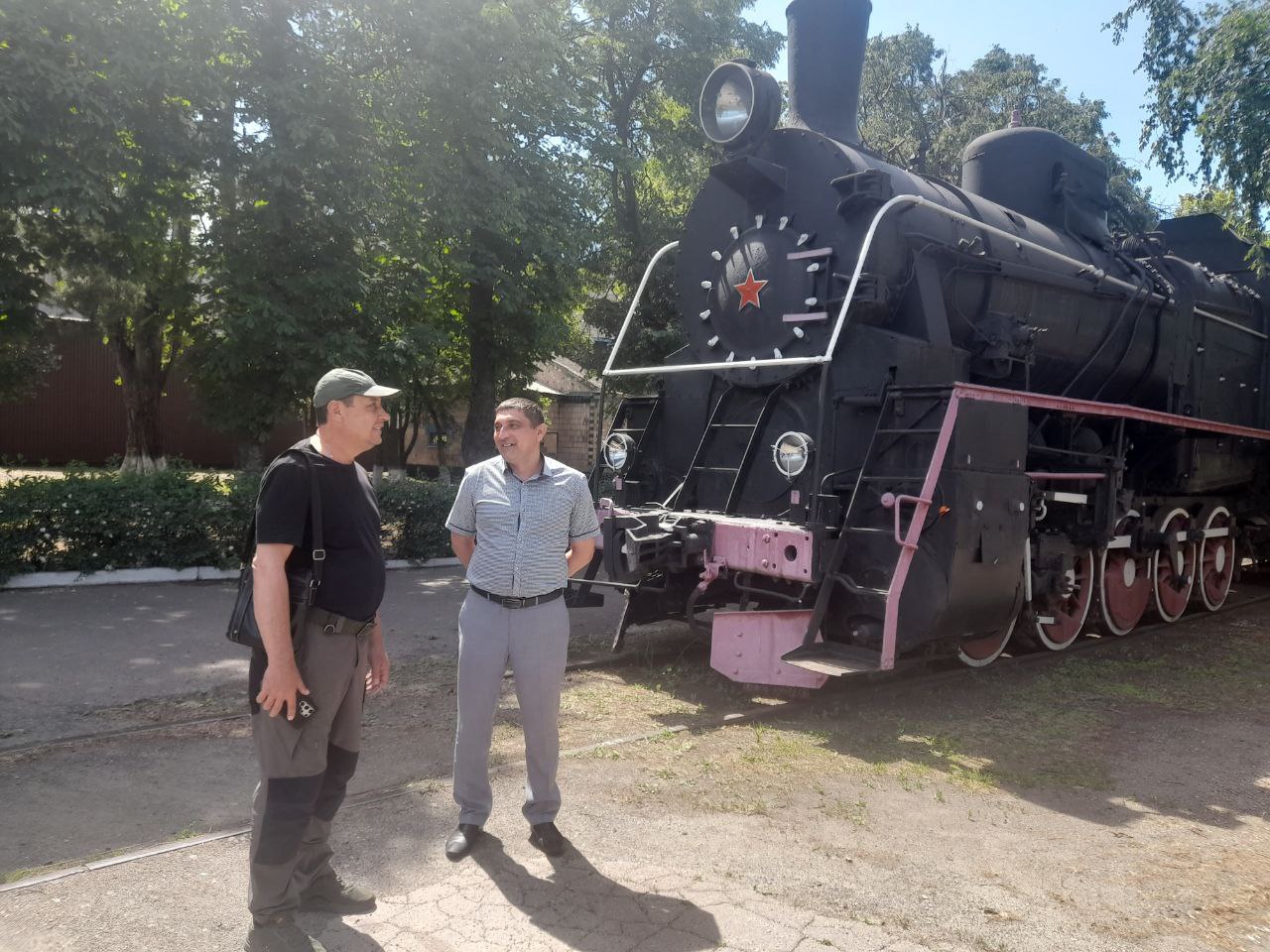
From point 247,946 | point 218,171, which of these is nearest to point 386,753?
point 247,946

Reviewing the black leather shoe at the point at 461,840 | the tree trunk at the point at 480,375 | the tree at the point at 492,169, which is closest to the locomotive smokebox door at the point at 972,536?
the black leather shoe at the point at 461,840

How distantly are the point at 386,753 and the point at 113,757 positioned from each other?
136 centimetres

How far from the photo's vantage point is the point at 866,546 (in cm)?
581

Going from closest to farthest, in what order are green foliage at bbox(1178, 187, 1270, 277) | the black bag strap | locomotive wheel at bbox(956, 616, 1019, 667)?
the black bag strap → locomotive wheel at bbox(956, 616, 1019, 667) → green foliage at bbox(1178, 187, 1270, 277)

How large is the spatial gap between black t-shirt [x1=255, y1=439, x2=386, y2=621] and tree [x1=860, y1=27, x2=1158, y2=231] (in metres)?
29.8

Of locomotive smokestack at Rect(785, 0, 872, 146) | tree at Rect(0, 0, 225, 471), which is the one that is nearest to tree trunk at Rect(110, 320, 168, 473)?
tree at Rect(0, 0, 225, 471)

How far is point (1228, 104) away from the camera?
30.6 feet

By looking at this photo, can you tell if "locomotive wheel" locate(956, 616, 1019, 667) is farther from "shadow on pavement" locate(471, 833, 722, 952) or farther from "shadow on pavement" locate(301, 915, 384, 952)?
"shadow on pavement" locate(301, 915, 384, 952)

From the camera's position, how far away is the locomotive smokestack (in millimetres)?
7051

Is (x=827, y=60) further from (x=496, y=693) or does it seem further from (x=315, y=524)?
(x=315, y=524)

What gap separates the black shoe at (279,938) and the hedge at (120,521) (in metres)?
7.61

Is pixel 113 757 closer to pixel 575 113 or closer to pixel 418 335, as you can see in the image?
pixel 418 335

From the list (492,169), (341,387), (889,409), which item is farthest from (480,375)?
(341,387)

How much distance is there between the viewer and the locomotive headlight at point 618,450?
7598 millimetres
